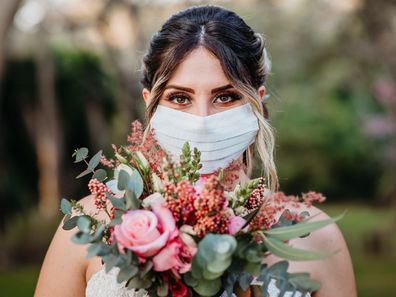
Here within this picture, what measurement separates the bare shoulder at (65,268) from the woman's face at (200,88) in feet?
2.15

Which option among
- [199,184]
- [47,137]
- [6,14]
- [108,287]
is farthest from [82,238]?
[47,137]

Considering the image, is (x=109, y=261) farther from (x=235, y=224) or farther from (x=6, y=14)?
(x=6, y=14)

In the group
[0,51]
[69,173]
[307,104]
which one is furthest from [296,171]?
[0,51]

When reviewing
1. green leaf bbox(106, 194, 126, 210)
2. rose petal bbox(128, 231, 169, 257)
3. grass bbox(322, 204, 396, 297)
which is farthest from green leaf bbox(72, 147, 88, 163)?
grass bbox(322, 204, 396, 297)

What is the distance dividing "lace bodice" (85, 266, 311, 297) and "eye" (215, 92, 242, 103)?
680mm

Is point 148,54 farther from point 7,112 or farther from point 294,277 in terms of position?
point 7,112

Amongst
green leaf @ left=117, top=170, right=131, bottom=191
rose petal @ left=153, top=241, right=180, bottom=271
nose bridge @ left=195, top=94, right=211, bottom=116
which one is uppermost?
nose bridge @ left=195, top=94, right=211, bottom=116

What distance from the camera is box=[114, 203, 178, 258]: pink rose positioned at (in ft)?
6.57

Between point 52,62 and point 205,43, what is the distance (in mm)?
12988

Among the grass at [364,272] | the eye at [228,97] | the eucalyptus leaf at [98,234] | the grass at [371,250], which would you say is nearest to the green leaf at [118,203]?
the eucalyptus leaf at [98,234]

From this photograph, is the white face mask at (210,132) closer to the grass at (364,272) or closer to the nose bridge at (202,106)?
the nose bridge at (202,106)

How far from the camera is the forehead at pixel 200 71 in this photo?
2.78 metres

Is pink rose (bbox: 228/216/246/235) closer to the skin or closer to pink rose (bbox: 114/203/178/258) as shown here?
pink rose (bbox: 114/203/178/258)

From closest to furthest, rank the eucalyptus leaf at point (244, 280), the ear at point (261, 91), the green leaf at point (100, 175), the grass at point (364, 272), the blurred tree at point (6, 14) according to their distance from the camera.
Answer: the eucalyptus leaf at point (244, 280) → the green leaf at point (100, 175) → the ear at point (261, 91) → the blurred tree at point (6, 14) → the grass at point (364, 272)
